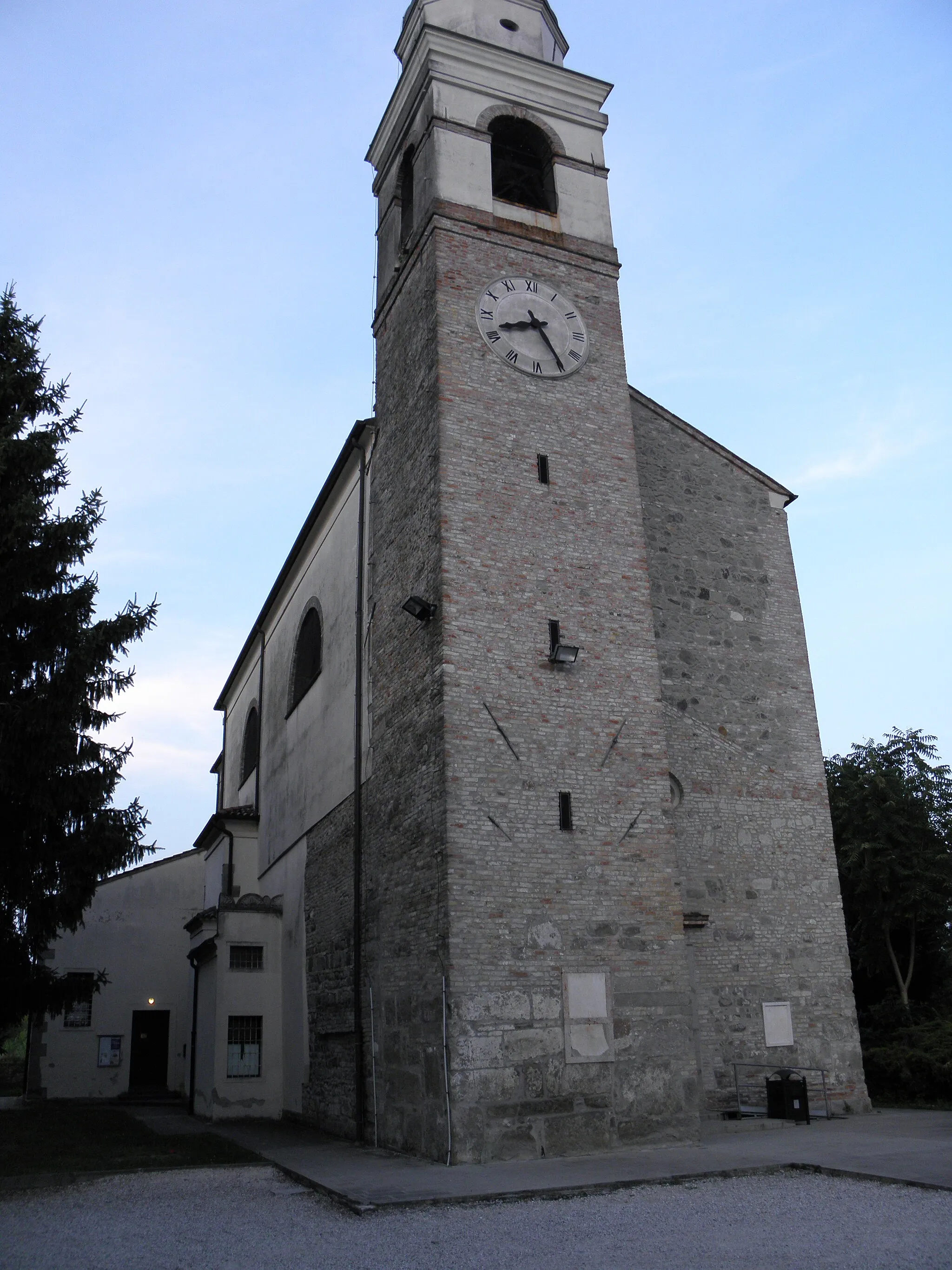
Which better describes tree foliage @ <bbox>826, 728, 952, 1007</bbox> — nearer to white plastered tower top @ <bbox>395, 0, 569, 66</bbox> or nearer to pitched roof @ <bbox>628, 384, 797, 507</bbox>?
pitched roof @ <bbox>628, 384, 797, 507</bbox>

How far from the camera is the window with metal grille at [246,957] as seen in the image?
18016 mm

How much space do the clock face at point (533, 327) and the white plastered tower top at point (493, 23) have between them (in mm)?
4568

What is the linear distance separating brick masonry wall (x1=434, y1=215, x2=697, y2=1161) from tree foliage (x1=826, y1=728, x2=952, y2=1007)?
11679mm

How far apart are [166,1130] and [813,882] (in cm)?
1028

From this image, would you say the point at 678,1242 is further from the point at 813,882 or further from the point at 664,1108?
the point at 813,882

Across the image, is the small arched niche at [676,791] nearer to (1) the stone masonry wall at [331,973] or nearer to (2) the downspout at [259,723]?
(1) the stone masonry wall at [331,973]

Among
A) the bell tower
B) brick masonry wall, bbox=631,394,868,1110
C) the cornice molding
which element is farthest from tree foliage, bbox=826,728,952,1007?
the cornice molding

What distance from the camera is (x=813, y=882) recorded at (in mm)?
14406

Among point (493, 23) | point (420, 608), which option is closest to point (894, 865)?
point (420, 608)

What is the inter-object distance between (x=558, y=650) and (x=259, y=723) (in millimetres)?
13290

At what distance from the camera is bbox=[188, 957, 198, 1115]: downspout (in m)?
18.8

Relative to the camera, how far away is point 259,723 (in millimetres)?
23984

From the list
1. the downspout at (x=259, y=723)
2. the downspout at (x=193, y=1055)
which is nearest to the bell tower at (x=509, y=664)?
the downspout at (x=193, y=1055)

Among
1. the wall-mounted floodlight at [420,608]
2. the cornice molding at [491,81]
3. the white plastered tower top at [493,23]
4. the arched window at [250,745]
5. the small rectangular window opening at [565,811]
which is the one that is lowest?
the small rectangular window opening at [565,811]
